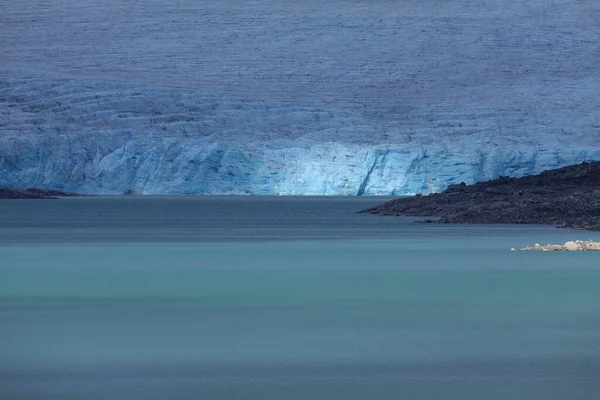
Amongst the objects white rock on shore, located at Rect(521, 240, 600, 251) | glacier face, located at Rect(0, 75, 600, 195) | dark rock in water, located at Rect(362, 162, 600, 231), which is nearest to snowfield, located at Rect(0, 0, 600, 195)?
glacier face, located at Rect(0, 75, 600, 195)

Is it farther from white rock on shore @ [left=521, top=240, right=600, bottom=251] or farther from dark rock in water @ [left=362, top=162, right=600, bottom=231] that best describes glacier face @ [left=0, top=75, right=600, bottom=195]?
white rock on shore @ [left=521, top=240, right=600, bottom=251]

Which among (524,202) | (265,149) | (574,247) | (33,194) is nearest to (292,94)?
(265,149)

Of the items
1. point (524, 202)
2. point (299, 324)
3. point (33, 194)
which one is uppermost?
point (299, 324)

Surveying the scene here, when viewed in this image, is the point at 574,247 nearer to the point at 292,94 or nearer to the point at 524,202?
the point at 524,202

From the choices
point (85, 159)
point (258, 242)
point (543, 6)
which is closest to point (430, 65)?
point (543, 6)

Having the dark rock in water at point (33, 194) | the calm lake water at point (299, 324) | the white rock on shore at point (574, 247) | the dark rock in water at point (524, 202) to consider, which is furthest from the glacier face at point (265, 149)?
the white rock on shore at point (574, 247)

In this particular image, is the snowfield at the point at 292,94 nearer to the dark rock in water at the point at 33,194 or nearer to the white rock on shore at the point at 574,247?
the dark rock in water at the point at 33,194
